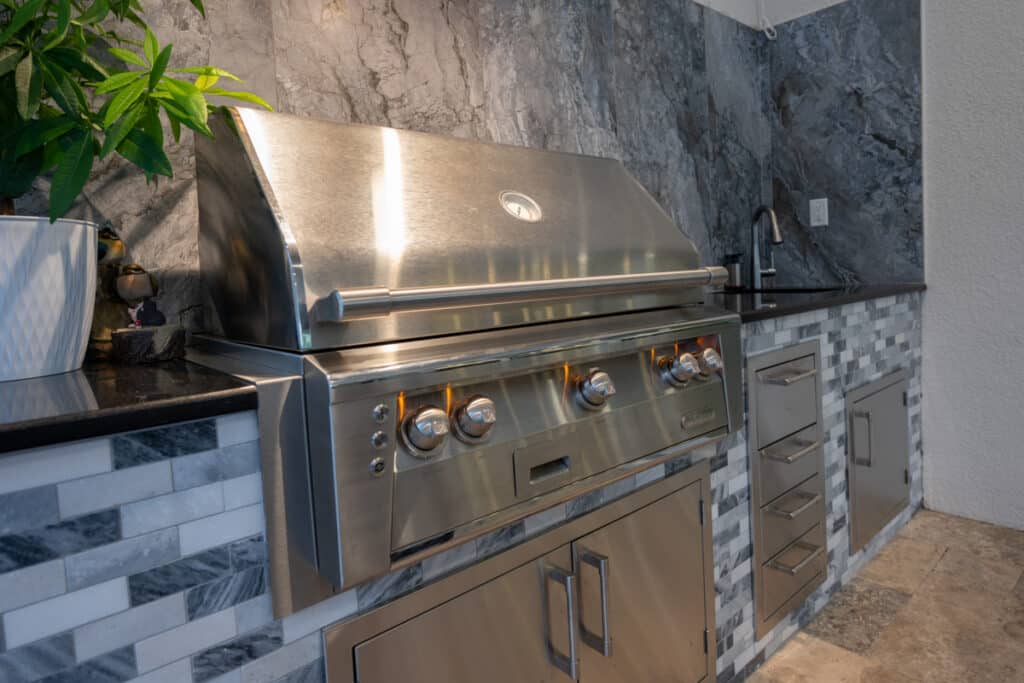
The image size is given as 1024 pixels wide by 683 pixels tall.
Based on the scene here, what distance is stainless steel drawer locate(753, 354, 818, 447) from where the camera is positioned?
5.31 feet

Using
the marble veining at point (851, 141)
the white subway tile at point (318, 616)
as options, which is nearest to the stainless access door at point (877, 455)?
the marble veining at point (851, 141)

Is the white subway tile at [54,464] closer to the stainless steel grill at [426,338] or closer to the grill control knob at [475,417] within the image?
the stainless steel grill at [426,338]

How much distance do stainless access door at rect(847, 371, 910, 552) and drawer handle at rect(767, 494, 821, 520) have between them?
1.11 ft

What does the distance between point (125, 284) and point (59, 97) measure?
1.04 feet

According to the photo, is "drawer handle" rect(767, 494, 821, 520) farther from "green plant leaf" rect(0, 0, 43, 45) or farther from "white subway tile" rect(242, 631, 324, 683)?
"green plant leaf" rect(0, 0, 43, 45)

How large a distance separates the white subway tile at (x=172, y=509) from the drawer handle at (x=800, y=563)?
1.39 meters

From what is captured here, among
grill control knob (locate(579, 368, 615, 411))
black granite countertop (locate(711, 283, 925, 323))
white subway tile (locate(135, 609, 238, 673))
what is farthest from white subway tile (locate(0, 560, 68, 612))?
black granite countertop (locate(711, 283, 925, 323))

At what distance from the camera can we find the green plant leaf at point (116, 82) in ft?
2.64

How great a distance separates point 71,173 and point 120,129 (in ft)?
0.29

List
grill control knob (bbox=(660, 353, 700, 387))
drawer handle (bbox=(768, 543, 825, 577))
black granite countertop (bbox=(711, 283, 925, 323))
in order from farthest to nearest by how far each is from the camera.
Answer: drawer handle (bbox=(768, 543, 825, 577)), black granite countertop (bbox=(711, 283, 925, 323)), grill control knob (bbox=(660, 353, 700, 387))

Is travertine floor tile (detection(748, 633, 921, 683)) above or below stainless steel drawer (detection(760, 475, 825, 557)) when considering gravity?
below

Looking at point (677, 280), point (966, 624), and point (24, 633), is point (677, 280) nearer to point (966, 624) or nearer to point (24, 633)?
point (24, 633)

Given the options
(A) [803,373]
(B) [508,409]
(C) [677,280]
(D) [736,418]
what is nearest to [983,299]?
(A) [803,373]

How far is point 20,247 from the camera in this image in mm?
822
